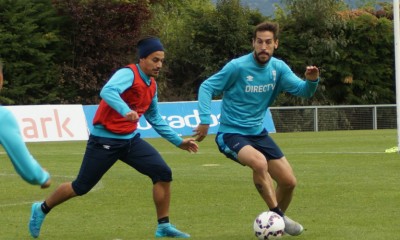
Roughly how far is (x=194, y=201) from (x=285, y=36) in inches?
1297

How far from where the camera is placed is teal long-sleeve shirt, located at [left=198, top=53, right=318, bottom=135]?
37.2 feet

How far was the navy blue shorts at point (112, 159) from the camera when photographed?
Result: 436 inches

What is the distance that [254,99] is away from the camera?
11.4 meters

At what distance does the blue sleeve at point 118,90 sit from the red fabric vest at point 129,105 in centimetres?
10

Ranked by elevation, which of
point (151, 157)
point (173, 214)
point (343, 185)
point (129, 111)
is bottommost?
point (343, 185)

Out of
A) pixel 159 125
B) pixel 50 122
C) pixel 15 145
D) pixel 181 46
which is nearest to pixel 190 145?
pixel 159 125

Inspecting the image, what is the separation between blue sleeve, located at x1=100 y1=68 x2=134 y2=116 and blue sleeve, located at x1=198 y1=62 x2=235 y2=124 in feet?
2.90

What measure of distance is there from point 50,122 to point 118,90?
71.0 feet

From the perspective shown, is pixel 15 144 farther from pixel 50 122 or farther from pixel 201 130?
pixel 50 122

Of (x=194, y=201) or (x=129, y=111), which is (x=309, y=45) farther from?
(x=129, y=111)

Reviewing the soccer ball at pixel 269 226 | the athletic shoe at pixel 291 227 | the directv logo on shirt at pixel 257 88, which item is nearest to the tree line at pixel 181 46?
the directv logo on shirt at pixel 257 88

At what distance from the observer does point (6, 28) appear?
4303cm

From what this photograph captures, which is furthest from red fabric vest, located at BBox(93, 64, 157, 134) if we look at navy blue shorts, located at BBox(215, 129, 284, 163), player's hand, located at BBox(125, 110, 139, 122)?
navy blue shorts, located at BBox(215, 129, 284, 163)

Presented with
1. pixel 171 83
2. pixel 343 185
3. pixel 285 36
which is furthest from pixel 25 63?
pixel 343 185
